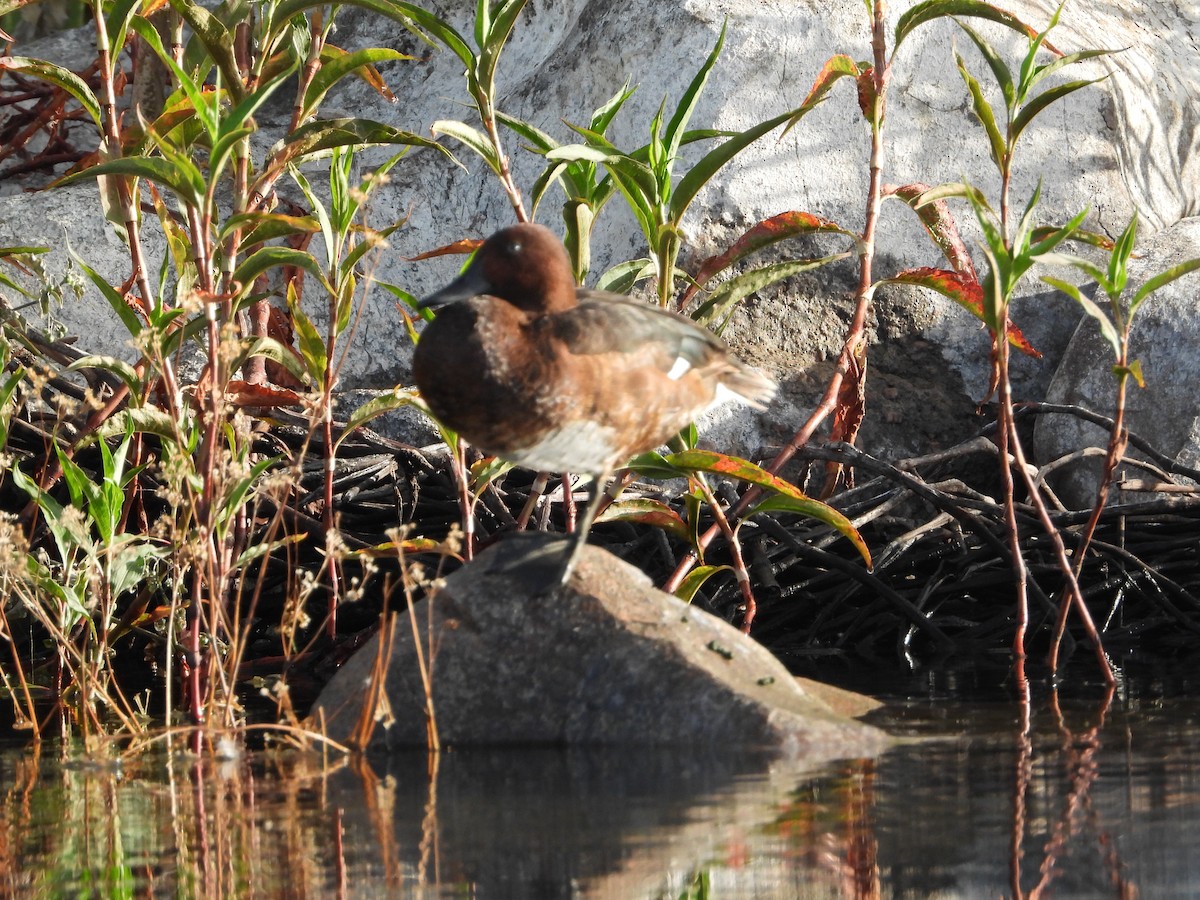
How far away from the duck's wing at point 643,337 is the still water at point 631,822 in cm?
117

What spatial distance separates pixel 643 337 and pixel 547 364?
0.36 m

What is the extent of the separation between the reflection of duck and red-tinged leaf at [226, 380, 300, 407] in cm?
124

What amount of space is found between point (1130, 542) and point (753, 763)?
3301 millimetres

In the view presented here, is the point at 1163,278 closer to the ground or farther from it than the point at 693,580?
farther from it

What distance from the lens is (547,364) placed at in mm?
4203

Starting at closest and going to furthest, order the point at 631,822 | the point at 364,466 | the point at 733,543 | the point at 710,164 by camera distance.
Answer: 1. the point at 631,822
2. the point at 710,164
3. the point at 733,543
4. the point at 364,466

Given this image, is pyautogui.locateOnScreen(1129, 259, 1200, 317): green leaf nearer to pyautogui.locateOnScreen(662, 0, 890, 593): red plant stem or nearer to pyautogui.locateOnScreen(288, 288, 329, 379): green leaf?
pyautogui.locateOnScreen(662, 0, 890, 593): red plant stem

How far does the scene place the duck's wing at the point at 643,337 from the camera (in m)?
4.30

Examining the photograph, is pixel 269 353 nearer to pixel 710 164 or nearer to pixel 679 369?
pixel 679 369

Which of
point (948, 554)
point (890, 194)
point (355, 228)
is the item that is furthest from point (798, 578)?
point (355, 228)

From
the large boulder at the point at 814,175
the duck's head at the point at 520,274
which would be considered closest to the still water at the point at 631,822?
the duck's head at the point at 520,274

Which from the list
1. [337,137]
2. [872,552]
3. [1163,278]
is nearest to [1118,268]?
[1163,278]

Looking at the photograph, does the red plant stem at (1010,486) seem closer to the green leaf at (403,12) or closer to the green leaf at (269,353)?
the green leaf at (403,12)

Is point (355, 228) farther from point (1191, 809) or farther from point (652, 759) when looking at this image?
point (1191, 809)
